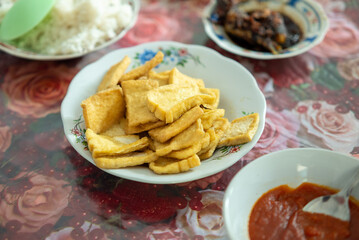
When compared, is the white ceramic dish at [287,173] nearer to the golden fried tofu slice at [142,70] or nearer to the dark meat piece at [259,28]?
the golden fried tofu slice at [142,70]

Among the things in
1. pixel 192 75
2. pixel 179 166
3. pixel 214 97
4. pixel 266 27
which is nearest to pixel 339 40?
pixel 266 27

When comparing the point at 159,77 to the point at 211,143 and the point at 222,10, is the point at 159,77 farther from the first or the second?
the point at 222,10

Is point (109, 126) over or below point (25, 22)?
below

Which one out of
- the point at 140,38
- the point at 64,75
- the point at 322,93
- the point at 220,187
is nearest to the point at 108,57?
the point at 64,75

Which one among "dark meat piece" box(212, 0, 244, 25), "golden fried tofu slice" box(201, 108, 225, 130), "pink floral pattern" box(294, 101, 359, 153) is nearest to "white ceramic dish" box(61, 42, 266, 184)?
"golden fried tofu slice" box(201, 108, 225, 130)

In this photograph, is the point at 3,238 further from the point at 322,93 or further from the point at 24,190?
the point at 322,93

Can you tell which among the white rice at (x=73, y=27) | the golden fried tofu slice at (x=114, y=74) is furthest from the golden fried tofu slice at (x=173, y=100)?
the white rice at (x=73, y=27)
